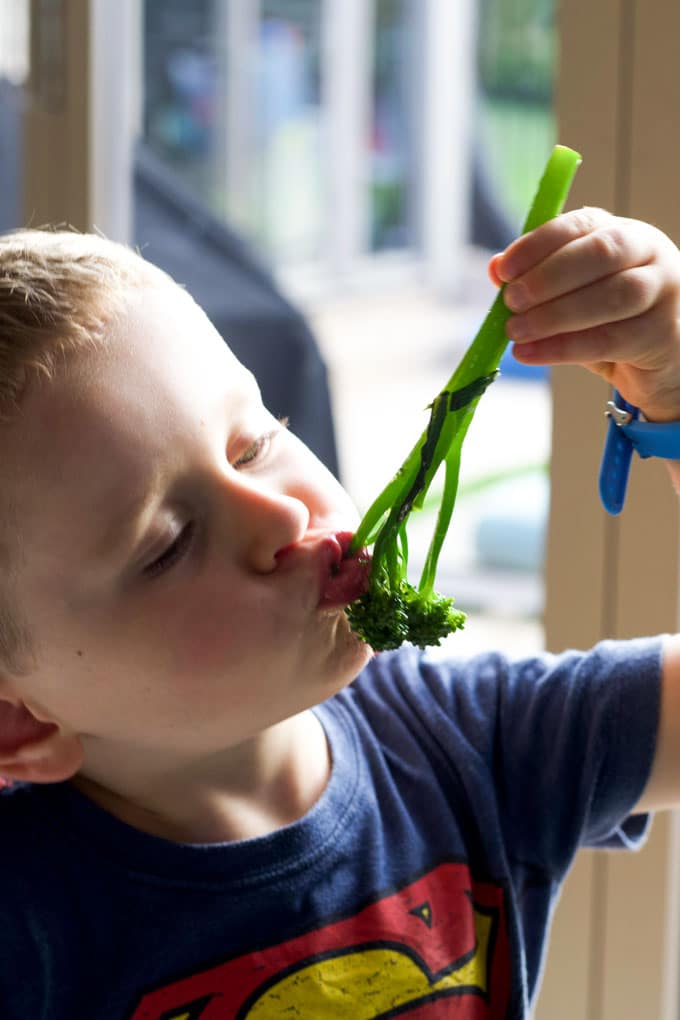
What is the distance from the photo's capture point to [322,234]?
3625mm

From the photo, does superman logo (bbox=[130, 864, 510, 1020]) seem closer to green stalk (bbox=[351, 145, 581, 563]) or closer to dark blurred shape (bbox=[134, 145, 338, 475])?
green stalk (bbox=[351, 145, 581, 563])

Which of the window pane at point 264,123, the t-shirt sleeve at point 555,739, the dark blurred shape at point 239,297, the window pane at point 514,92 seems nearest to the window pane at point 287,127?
the window pane at point 264,123

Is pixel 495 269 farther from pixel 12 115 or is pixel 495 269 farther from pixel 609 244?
pixel 12 115

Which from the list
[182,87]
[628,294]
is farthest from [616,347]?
[182,87]

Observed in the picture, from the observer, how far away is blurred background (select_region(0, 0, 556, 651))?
1521 mm

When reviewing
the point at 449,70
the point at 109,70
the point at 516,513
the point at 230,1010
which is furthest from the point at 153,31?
the point at 230,1010

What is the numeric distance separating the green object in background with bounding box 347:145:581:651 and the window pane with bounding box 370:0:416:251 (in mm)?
2934

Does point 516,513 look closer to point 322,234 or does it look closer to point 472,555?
point 472,555

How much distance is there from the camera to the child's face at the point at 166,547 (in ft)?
2.51

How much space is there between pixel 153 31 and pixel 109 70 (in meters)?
0.57

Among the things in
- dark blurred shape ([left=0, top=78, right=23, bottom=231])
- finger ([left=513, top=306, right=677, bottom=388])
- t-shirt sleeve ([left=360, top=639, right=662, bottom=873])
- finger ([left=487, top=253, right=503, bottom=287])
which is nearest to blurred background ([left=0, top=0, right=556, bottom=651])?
dark blurred shape ([left=0, top=78, right=23, bottom=231])

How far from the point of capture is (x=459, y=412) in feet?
2.30

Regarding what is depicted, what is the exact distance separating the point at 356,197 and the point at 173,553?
10.4ft

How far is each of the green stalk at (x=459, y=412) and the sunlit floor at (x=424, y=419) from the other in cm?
48
